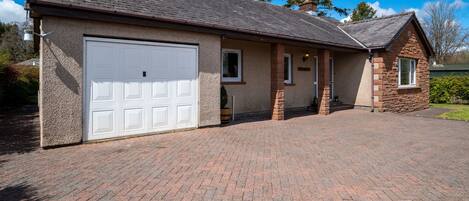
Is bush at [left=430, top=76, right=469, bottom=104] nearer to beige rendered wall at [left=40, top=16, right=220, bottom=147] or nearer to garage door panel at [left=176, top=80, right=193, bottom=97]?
garage door panel at [left=176, top=80, right=193, bottom=97]

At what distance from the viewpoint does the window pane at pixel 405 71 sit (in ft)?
54.2

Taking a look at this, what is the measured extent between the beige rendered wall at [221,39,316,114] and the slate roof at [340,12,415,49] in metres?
3.45

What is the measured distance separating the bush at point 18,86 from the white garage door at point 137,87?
1062cm

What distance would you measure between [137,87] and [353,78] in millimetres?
11166

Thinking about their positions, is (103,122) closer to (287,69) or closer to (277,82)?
(277,82)

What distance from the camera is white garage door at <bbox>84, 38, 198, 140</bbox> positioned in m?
7.59

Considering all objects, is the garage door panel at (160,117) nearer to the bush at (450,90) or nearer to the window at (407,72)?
the window at (407,72)

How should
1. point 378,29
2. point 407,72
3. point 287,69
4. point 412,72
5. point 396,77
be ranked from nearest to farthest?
1. point 287,69
2. point 396,77
3. point 378,29
4. point 407,72
5. point 412,72

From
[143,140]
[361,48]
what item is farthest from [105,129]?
[361,48]

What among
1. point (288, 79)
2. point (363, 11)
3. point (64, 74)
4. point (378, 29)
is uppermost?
point (363, 11)

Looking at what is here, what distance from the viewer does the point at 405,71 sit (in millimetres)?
16766

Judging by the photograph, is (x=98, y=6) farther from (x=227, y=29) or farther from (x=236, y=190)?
(x=236, y=190)

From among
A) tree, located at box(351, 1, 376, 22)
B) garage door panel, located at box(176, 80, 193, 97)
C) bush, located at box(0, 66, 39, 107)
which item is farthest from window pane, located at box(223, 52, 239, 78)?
tree, located at box(351, 1, 376, 22)

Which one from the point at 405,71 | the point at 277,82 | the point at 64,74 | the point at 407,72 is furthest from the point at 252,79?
the point at 407,72
